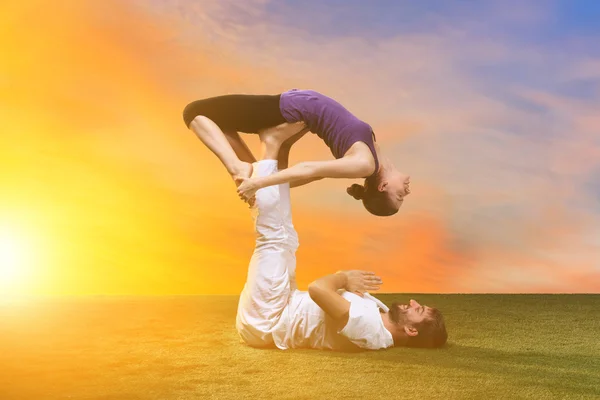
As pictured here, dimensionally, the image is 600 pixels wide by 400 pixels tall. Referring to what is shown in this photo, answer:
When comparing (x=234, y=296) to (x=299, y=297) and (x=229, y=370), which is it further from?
(x=229, y=370)

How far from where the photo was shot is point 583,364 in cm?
249

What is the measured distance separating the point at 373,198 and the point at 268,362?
1.03 meters

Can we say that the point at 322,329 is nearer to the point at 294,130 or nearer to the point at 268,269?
the point at 268,269

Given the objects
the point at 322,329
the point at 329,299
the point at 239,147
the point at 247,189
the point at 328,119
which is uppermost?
the point at 328,119

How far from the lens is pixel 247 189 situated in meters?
2.75

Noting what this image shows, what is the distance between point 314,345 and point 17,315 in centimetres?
212

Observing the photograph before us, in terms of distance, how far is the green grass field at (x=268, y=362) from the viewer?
206cm

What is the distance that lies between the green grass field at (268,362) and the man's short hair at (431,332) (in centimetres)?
6

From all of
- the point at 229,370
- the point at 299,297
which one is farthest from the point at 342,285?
the point at 229,370

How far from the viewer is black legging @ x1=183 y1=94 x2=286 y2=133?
319cm

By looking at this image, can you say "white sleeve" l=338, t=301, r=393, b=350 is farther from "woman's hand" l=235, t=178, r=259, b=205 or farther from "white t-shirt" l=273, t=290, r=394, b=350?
"woman's hand" l=235, t=178, r=259, b=205

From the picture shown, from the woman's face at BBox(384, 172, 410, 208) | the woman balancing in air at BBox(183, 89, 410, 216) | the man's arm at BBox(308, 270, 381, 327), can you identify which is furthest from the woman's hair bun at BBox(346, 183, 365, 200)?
the man's arm at BBox(308, 270, 381, 327)

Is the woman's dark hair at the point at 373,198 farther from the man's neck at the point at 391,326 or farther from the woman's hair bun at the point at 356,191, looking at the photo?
the man's neck at the point at 391,326

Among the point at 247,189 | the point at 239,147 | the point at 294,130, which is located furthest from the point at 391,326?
the point at 239,147
